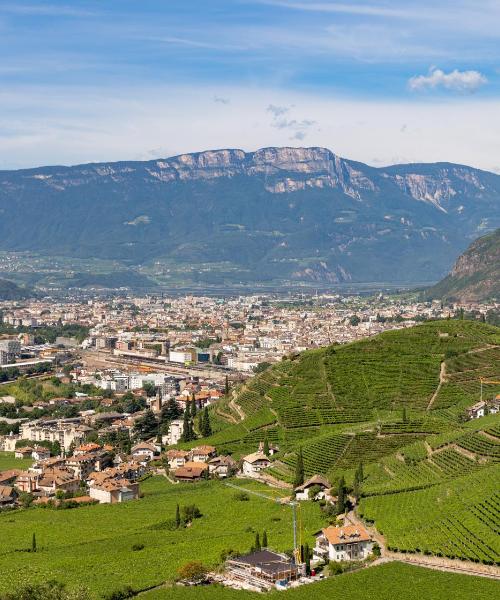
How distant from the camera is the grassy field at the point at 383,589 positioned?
40.9 metres

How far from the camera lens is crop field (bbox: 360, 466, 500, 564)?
45062mm

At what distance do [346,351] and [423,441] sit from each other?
2243 centimetres

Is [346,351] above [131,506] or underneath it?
above

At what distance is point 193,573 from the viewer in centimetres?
4531

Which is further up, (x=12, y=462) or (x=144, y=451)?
(x=144, y=451)

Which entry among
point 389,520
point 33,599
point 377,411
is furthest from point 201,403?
point 33,599

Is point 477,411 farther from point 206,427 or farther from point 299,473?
point 206,427

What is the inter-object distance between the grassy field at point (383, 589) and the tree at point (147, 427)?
45.5 meters

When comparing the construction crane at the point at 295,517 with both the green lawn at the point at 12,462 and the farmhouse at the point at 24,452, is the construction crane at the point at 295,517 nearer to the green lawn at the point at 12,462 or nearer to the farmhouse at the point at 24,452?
the green lawn at the point at 12,462

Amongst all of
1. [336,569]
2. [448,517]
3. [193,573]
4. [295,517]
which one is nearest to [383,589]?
[336,569]

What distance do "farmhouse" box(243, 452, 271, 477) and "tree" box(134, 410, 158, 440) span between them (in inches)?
858

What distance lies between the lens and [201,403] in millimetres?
100250

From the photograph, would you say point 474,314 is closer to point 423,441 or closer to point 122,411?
point 122,411

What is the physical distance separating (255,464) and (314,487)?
9.13 metres
